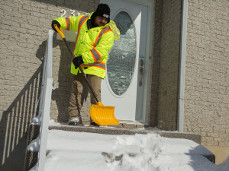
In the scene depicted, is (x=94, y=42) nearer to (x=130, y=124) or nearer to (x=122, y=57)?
(x=122, y=57)

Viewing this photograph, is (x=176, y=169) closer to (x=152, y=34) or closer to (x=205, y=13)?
(x=152, y=34)

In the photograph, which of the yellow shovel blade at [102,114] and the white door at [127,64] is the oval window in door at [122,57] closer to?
the white door at [127,64]

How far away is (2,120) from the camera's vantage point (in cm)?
349

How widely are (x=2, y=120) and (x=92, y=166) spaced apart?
76.6 inches

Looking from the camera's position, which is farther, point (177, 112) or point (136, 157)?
point (177, 112)

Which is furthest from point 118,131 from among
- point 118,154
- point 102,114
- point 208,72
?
point 208,72

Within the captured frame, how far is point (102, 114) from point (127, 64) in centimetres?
172

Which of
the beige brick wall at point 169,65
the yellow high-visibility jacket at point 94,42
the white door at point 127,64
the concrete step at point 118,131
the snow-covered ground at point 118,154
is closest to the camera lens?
the snow-covered ground at point 118,154

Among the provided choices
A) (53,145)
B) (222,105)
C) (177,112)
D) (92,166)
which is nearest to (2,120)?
(53,145)

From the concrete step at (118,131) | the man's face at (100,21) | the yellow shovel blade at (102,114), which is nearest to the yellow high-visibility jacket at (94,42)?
the man's face at (100,21)

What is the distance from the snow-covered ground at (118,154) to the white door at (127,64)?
1.54 meters

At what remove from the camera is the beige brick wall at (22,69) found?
351 cm

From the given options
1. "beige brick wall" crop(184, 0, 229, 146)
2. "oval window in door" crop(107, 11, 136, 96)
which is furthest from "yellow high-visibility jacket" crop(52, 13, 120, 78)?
"beige brick wall" crop(184, 0, 229, 146)

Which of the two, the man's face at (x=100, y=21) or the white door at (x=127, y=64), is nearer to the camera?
the man's face at (x=100, y=21)
